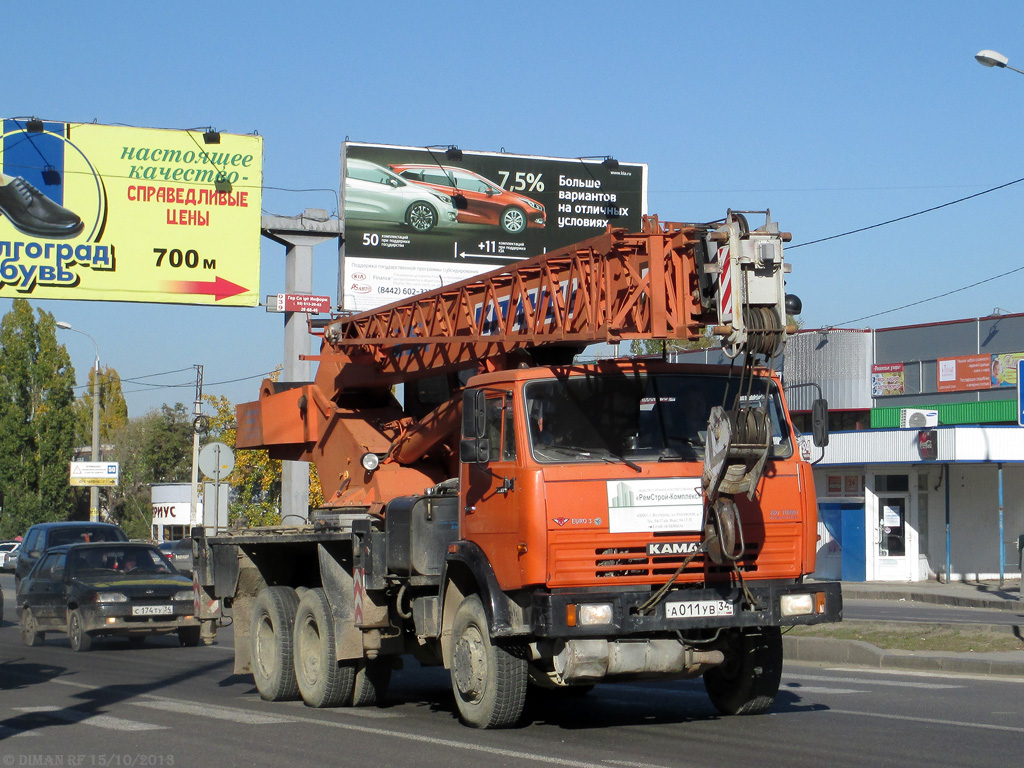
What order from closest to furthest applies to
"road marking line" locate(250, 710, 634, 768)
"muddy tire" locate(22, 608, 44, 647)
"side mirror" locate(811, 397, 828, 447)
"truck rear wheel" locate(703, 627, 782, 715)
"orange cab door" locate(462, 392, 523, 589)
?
"road marking line" locate(250, 710, 634, 768) < "orange cab door" locate(462, 392, 523, 589) < "truck rear wheel" locate(703, 627, 782, 715) < "side mirror" locate(811, 397, 828, 447) < "muddy tire" locate(22, 608, 44, 647)

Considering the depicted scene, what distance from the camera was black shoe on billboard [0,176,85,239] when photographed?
24562 millimetres

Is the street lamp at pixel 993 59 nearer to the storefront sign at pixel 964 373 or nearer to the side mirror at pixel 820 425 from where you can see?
the side mirror at pixel 820 425

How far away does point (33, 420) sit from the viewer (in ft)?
219

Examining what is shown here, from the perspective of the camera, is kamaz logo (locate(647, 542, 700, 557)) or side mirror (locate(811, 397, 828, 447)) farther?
side mirror (locate(811, 397, 828, 447))

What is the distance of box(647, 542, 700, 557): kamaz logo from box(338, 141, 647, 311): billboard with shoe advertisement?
723 inches

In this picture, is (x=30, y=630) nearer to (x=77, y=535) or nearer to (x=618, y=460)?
(x=77, y=535)

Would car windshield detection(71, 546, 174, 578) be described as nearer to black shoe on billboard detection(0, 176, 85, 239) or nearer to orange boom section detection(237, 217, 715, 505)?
orange boom section detection(237, 217, 715, 505)

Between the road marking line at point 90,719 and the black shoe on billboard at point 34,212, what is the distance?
15.3 meters

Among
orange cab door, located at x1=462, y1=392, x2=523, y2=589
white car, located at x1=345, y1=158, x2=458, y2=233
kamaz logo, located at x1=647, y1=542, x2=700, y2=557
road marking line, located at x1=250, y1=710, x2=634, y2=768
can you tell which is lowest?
road marking line, located at x1=250, y1=710, x2=634, y2=768

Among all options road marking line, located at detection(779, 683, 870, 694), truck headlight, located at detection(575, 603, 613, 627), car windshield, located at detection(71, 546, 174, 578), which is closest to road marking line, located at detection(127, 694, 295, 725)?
truck headlight, located at detection(575, 603, 613, 627)

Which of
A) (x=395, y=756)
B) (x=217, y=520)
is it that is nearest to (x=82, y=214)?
(x=217, y=520)

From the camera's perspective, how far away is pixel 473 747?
8.65 m

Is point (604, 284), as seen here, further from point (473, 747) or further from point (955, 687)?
point (955, 687)

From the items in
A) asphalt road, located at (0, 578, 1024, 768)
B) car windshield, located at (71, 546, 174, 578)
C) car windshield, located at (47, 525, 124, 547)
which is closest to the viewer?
asphalt road, located at (0, 578, 1024, 768)
